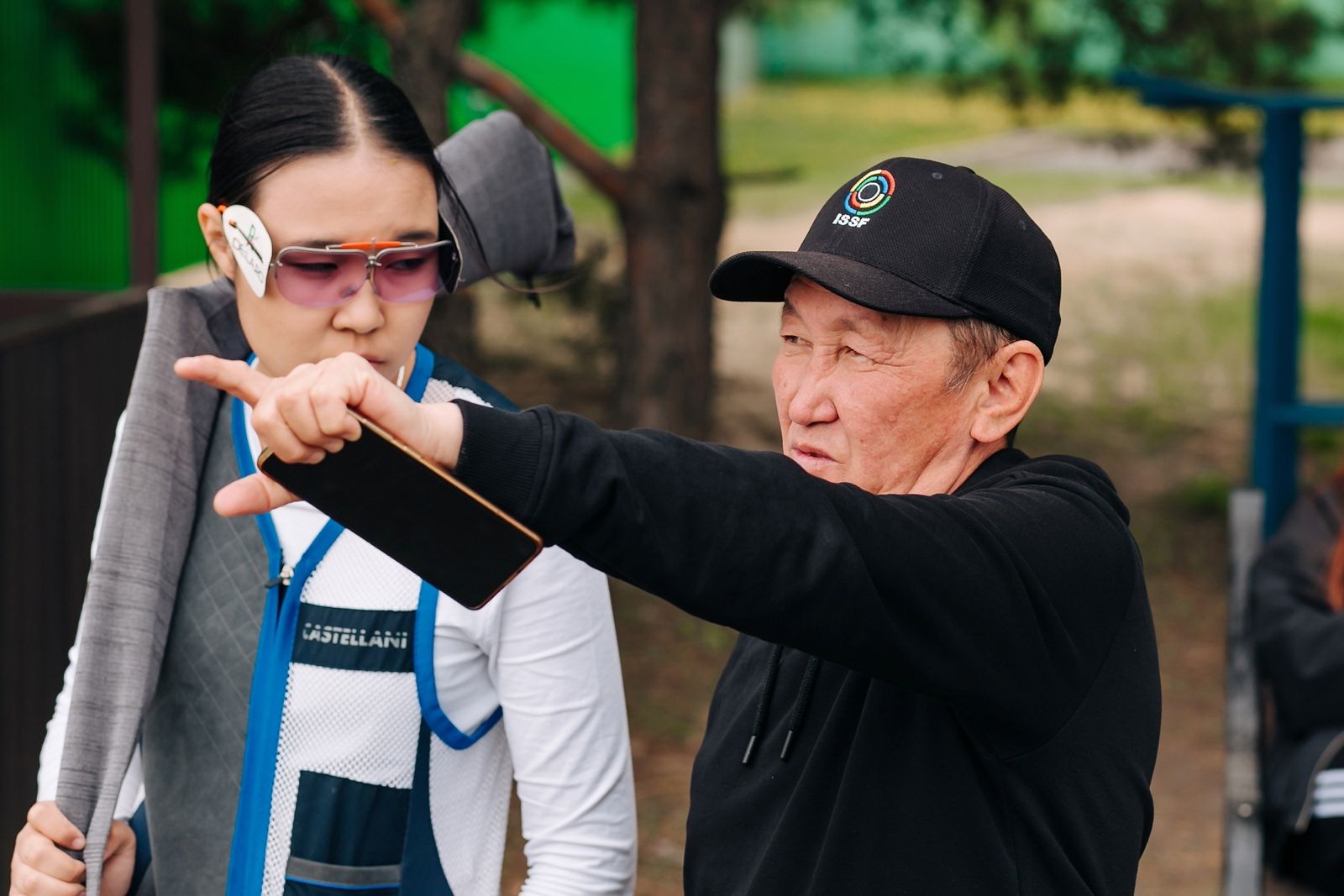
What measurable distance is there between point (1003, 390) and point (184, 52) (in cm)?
670

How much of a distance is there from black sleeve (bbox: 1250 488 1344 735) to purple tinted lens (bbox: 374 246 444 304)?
8.59ft

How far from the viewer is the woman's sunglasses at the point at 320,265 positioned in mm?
1857

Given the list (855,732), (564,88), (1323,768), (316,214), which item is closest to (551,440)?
(855,732)

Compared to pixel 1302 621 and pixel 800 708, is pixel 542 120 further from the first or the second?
pixel 800 708

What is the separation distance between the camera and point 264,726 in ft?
6.10

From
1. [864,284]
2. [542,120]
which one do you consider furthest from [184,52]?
[864,284]

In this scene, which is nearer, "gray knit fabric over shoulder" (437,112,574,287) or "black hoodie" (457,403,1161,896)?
"black hoodie" (457,403,1161,896)

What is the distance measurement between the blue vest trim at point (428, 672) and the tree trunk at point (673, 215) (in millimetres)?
5626

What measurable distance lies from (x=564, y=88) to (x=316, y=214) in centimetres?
973

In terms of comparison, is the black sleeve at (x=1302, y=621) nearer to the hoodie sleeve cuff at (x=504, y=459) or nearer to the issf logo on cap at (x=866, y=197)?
the issf logo on cap at (x=866, y=197)

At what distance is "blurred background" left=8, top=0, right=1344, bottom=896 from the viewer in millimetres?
4203

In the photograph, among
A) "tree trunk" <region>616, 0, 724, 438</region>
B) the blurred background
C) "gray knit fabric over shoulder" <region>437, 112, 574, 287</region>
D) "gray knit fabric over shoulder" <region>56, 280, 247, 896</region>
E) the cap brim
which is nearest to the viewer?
the cap brim

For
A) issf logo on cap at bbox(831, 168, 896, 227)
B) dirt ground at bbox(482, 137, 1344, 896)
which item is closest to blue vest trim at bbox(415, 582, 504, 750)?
issf logo on cap at bbox(831, 168, 896, 227)

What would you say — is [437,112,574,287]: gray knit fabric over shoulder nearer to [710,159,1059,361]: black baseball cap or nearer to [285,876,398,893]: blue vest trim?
[710,159,1059,361]: black baseball cap
